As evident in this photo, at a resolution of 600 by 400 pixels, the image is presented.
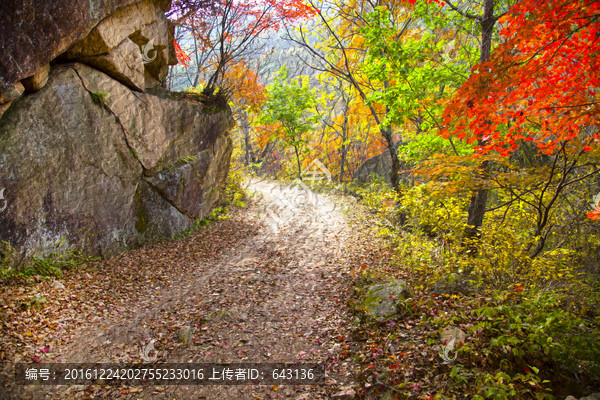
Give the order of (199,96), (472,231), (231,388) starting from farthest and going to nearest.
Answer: (199,96) < (472,231) < (231,388)

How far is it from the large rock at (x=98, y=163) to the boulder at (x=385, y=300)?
6.13 metres

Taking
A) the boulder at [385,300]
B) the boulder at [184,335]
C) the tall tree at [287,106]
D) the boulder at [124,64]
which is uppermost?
the tall tree at [287,106]

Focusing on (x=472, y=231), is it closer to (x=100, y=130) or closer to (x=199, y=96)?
(x=100, y=130)

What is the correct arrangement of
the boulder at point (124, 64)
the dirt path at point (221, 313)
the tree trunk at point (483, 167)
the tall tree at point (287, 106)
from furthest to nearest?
the tall tree at point (287, 106), the boulder at point (124, 64), the tree trunk at point (483, 167), the dirt path at point (221, 313)

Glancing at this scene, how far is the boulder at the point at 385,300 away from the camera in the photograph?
14.3 feet

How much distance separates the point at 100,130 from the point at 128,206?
196cm

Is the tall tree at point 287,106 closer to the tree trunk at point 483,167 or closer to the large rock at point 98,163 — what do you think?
the large rock at point 98,163

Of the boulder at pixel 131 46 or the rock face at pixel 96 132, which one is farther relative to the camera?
the boulder at pixel 131 46

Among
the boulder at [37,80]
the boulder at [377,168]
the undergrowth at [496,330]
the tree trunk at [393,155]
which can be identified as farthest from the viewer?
the boulder at [377,168]

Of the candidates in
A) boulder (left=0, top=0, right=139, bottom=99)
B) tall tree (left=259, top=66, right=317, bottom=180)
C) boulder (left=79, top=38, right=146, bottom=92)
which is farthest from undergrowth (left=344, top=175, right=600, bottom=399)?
tall tree (left=259, top=66, right=317, bottom=180)

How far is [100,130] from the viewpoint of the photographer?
7.00m

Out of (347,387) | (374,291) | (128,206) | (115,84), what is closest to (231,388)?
(347,387)

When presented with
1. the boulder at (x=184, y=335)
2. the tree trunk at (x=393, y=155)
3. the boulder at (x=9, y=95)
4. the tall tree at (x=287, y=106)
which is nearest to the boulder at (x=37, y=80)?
the boulder at (x=9, y=95)

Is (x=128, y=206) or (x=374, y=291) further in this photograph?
(x=128, y=206)
